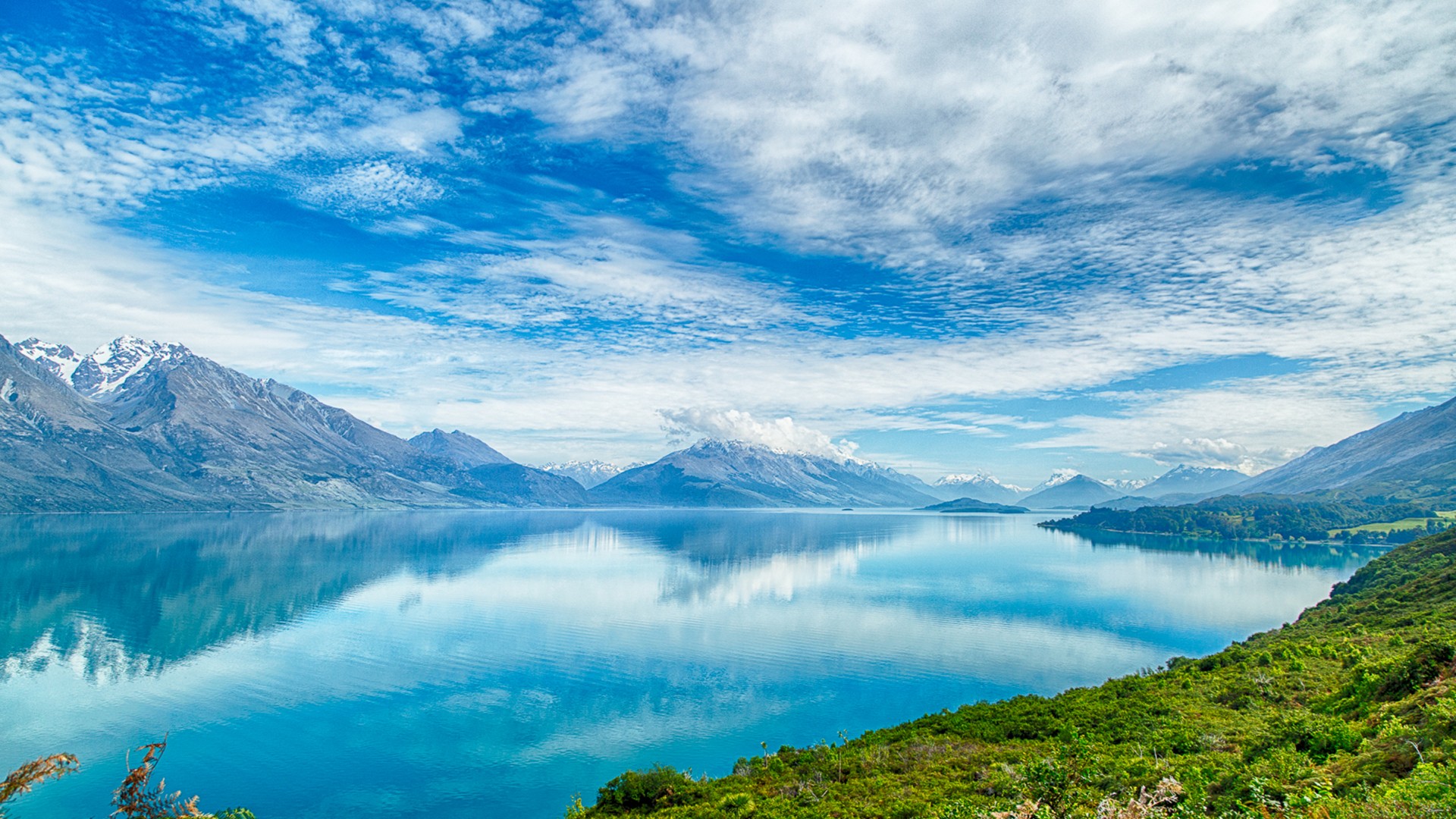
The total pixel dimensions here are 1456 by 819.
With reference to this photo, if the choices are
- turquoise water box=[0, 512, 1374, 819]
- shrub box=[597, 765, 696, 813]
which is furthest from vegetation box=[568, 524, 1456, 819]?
turquoise water box=[0, 512, 1374, 819]

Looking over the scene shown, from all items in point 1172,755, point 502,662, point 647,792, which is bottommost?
point 502,662

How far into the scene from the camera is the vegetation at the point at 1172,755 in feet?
57.5

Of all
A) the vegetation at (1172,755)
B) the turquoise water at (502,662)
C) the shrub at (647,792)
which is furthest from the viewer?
the turquoise water at (502,662)

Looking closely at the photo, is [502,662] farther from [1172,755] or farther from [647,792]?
[1172,755]

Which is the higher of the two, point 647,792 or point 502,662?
point 647,792

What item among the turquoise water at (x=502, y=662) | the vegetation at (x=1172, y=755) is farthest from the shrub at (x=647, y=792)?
the turquoise water at (x=502, y=662)

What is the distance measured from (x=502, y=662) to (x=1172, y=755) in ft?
208

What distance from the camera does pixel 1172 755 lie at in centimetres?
2778

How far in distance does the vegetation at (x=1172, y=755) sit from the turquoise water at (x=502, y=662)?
1516 centimetres

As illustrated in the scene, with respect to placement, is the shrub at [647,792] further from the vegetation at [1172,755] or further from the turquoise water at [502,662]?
the turquoise water at [502,662]

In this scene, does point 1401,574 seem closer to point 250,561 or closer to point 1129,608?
point 1129,608

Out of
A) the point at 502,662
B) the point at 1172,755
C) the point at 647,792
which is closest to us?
the point at 1172,755

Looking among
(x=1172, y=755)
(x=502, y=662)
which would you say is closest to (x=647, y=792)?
(x=1172, y=755)

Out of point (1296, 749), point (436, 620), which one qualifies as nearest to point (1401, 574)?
point (1296, 749)
